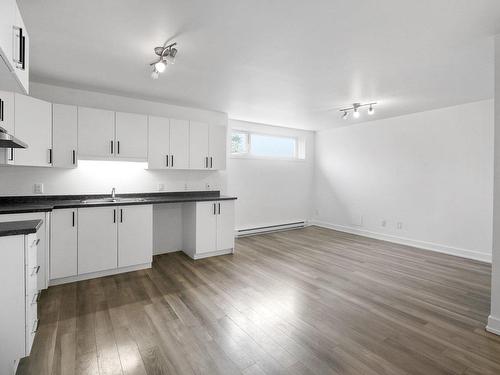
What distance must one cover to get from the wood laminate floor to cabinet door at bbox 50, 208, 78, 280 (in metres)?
0.20

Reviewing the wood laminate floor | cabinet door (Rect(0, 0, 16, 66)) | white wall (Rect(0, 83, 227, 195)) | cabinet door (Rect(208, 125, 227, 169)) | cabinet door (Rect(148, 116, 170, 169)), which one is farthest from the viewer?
cabinet door (Rect(208, 125, 227, 169))

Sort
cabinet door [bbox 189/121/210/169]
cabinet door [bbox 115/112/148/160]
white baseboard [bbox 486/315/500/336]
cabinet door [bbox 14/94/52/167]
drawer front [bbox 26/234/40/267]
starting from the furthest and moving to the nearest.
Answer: cabinet door [bbox 189/121/210/169] < cabinet door [bbox 115/112/148/160] < cabinet door [bbox 14/94/52/167] < white baseboard [bbox 486/315/500/336] < drawer front [bbox 26/234/40/267]

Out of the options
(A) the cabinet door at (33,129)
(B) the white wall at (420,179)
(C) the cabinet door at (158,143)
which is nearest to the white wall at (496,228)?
(B) the white wall at (420,179)

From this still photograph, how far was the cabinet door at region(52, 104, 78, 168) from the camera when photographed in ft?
10.5

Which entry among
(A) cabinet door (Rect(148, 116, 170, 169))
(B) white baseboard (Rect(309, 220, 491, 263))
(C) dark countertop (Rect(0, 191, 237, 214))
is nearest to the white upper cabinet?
(C) dark countertop (Rect(0, 191, 237, 214))

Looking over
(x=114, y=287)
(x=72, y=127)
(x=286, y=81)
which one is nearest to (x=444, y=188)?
(x=286, y=81)

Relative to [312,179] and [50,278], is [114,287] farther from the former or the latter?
[312,179]

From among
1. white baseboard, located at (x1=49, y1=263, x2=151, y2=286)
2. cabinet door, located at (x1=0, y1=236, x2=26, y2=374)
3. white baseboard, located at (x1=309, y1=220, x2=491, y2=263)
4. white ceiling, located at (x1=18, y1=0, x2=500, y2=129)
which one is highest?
white ceiling, located at (x1=18, y1=0, x2=500, y2=129)

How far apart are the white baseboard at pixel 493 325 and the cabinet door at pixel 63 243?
14.0ft

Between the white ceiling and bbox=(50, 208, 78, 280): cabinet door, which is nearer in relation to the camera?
the white ceiling

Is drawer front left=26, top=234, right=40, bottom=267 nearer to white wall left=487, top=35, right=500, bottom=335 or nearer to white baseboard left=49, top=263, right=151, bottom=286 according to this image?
white baseboard left=49, top=263, right=151, bottom=286

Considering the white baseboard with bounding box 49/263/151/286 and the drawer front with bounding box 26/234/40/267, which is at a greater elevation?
the drawer front with bounding box 26/234/40/267

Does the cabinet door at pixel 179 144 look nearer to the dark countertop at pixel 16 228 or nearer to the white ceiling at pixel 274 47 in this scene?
the white ceiling at pixel 274 47

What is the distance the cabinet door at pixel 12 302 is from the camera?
5.21 feet
